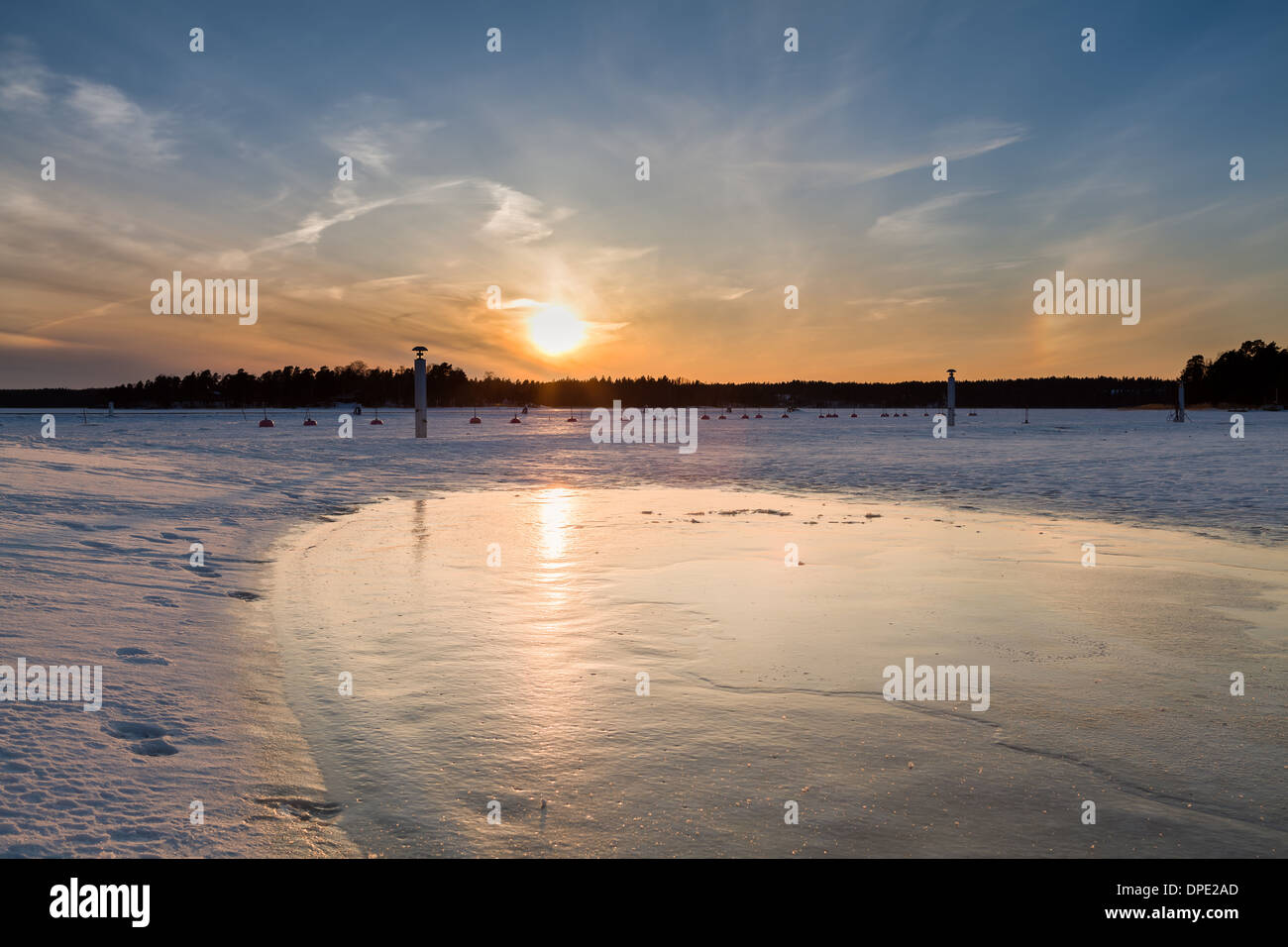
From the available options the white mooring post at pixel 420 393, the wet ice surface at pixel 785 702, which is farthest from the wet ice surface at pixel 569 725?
the white mooring post at pixel 420 393

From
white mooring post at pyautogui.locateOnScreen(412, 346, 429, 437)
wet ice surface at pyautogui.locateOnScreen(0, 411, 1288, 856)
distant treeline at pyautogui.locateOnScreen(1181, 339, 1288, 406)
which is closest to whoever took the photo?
wet ice surface at pyautogui.locateOnScreen(0, 411, 1288, 856)

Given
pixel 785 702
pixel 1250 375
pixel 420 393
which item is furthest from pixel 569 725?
pixel 1250 375

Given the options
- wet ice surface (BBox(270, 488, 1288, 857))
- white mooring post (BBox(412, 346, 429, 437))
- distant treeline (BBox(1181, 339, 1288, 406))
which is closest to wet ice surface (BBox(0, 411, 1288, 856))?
wet ice surface (BBox(270, 488, 1288, 857))

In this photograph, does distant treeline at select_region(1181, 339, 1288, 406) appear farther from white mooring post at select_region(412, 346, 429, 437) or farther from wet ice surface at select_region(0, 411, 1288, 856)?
wet ice surface at select_region(0, 411, 1288, 856)

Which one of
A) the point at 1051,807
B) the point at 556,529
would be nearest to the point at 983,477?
the point at 556,529

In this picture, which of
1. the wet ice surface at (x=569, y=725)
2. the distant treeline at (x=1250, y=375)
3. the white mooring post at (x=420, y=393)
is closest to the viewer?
the wet ice surface at (x=569, y=725)

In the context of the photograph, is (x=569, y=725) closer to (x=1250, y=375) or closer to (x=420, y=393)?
(x=420, y=393)

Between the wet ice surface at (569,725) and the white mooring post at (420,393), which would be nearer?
the wet ice surface at (569,725)

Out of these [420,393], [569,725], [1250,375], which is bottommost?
[569,725]

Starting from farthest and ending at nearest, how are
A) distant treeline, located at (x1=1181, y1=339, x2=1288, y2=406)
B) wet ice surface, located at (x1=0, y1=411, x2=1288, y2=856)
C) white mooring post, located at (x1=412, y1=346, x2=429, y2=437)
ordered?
distant treeline, located at (x1=1181, y1=339, x2=1288, y2=406) → white mooring post, located at (x1=412, y1=346, x2=429, y2=437) → wet ice surface, located at (x1=0, y1=411, x2=1288, y2=856)

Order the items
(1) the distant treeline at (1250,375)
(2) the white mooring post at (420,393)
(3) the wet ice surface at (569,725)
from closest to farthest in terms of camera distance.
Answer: (3) the wet ice surface at (569,725), (2) the white mooring post at (420,393), (1) the distant treeline at (1250,375)

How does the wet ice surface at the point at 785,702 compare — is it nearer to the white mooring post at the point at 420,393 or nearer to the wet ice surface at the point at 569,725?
the wet ice surface at the point at 569,725

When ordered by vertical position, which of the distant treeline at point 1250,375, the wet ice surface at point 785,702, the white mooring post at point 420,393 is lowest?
the wet ice surface at point 785,702

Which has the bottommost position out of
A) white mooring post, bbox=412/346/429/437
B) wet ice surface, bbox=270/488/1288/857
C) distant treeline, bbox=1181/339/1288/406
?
wet ice surface, bbox=270/488/1288/857
